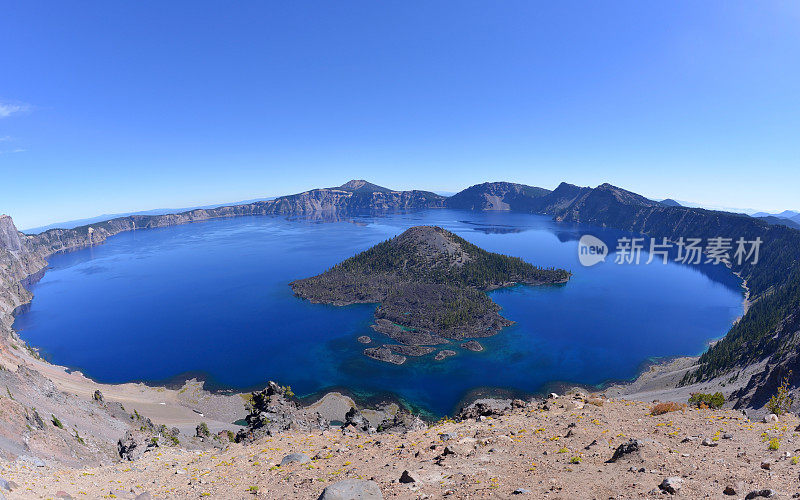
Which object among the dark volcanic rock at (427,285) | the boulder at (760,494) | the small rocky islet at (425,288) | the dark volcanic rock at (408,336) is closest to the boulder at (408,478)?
the boulder at (760,494)

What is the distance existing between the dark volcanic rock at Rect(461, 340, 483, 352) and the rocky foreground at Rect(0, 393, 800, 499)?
69.9 metres

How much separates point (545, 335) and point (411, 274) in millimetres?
75578

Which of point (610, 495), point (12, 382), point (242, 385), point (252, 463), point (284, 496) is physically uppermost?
point (610, 495)

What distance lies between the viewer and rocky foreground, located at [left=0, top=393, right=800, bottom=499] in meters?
15.0

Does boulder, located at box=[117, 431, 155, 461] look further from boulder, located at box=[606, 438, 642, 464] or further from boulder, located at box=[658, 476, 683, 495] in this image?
boulder, located at box=[658, 476, 683, 495]

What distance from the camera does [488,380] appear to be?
83.8 meters

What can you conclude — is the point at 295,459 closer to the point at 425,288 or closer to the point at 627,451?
the point at 627,451

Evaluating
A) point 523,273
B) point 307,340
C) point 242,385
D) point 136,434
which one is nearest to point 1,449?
point 136,434

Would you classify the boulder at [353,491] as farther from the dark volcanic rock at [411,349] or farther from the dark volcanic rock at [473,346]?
the dark volcanic rock at [473,346]

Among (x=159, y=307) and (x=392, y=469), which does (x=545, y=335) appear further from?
(x=159, y=307)

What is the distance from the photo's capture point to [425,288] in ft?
491

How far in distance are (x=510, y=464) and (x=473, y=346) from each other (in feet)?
280

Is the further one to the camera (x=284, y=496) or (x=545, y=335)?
(x=545, y=335)

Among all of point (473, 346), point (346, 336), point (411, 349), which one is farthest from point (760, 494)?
point (346, 336)
